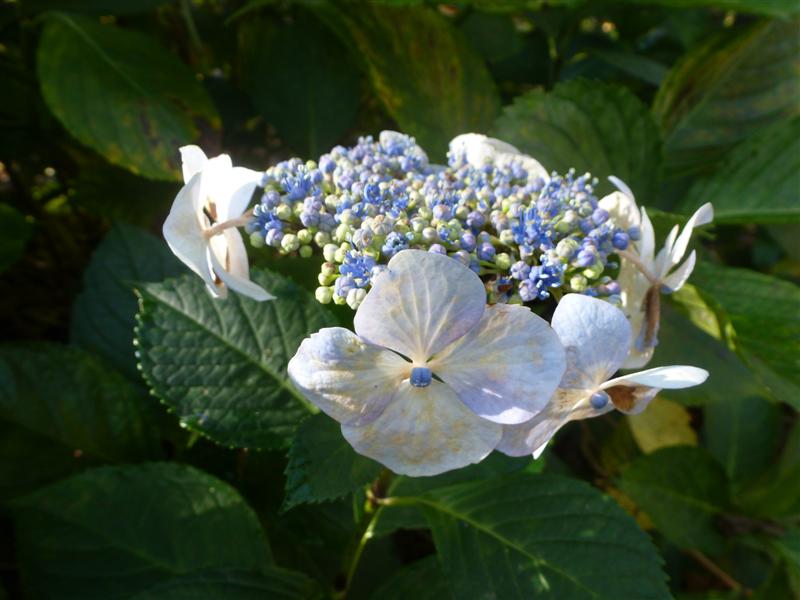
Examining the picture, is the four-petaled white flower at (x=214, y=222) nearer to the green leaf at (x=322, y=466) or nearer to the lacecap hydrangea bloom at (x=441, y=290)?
the lacecap hydrangea bloom at (x=441, y=290)

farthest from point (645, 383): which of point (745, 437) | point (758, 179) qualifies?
point (745, 437)

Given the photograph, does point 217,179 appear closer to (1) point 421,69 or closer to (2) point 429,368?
(2) point 429,368

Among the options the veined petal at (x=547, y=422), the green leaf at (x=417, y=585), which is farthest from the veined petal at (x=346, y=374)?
the green leaf at (x=417, y=585)

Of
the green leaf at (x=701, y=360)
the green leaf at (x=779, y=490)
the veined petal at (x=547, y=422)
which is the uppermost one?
the veined petal at (x=547, y=422)

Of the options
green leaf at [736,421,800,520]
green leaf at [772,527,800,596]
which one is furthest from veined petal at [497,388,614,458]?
green leaf at [736,421,800,520]

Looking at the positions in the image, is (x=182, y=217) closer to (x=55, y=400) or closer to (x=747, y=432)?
(x=55, y=400)

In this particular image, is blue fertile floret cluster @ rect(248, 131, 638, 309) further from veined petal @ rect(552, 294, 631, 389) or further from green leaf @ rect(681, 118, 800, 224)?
green leaf @ rect(681, 118, 800, 224)

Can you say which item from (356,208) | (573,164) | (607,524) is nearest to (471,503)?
(607,524)
